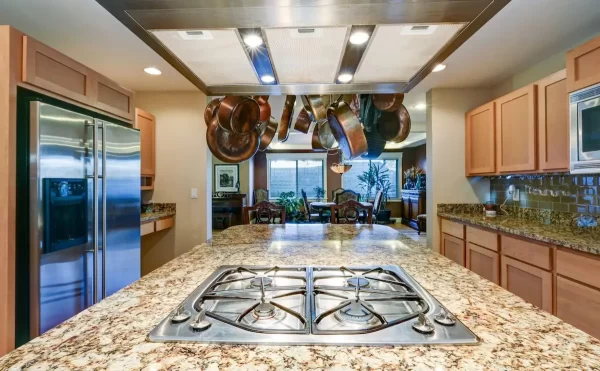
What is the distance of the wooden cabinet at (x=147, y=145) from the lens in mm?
3152

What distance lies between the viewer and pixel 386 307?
0.81 m

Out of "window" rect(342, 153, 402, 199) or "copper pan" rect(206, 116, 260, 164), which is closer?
"copper pan" rect(206, 116, 260, 164)

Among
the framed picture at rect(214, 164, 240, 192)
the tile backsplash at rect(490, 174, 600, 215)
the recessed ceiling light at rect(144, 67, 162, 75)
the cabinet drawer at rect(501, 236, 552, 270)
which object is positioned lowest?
the cabinet drawer at rect(501, 236, 552, 270)

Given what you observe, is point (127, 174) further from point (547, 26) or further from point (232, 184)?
point (232, 184)

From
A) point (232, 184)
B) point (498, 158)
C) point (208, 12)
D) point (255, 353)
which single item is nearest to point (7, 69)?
point (208, 12)

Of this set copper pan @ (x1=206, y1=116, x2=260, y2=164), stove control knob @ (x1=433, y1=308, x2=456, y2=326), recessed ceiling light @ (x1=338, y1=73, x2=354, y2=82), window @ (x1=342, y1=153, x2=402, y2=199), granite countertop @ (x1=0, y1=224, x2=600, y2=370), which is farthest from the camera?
window @ (x1=342, y1=153, x2=402, y2=199)

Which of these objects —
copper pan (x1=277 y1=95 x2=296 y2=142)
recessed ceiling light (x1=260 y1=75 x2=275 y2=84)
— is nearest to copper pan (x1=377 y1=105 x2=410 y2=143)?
copper pan (x1=277 y1=95 x2=296 y2=142)

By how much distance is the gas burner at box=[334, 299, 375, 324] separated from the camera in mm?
668

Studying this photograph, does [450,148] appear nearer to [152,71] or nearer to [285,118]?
[285,118]

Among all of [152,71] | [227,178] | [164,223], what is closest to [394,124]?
[152,71]

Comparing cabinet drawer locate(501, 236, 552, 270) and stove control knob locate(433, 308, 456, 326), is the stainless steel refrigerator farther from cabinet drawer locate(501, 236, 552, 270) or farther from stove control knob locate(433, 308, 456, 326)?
cabinet drawer locate(501, 236, 552, 270)

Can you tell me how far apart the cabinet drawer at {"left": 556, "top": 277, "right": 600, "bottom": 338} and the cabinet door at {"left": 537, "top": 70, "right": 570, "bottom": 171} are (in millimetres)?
837

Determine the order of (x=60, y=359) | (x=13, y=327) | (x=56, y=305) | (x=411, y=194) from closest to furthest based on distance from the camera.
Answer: (x=60, y=359) < (x=13, y=327) < (x=56, y=305) < (x=411, y=194)

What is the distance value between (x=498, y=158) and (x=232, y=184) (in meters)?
6.42
